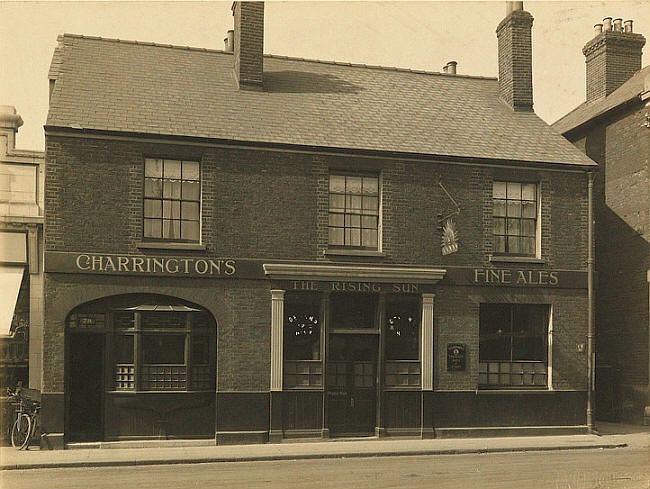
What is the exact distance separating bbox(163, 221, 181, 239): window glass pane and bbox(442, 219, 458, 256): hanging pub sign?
6.25 m

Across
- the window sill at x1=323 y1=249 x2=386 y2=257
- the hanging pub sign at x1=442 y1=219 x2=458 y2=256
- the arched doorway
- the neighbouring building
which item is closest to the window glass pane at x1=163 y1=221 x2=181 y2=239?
the arched doorway

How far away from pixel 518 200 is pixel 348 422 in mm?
7028

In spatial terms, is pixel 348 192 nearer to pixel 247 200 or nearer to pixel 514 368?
pixel 247 200

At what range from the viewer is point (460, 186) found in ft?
66.3

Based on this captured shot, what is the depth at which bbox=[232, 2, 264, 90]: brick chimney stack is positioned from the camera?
69.0ft

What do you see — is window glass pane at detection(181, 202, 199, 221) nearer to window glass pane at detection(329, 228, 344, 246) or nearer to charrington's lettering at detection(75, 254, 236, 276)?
charrington's lettering at detection(75, 254, 236, 276)

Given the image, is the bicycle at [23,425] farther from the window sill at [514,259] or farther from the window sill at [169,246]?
the window sill at [514,259]

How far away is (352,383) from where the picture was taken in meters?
19.2

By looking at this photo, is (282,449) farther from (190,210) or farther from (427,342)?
(190,210)

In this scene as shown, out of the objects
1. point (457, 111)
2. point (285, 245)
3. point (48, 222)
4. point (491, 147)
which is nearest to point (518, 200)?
point (491, 147)

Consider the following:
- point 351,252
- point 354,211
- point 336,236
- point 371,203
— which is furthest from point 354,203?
point 351,252

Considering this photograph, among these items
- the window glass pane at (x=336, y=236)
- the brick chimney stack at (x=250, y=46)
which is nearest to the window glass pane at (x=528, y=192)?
the window glass pane at (x=336, y=236)

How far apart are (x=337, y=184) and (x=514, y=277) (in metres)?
4.97

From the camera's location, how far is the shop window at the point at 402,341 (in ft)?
63.6
